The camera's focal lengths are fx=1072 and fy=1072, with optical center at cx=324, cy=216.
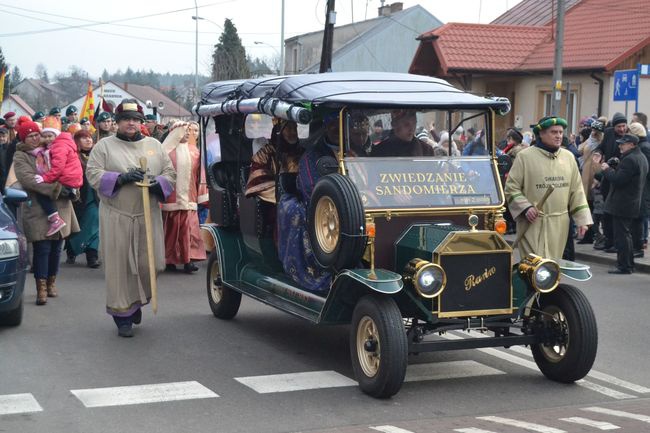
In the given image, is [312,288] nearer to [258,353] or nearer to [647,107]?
[258,353]

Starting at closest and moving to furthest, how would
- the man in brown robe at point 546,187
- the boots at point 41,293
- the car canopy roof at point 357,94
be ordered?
the car canopy roof at point 357,94
the man in brown robe at point 546,187
the boots at point 41,293

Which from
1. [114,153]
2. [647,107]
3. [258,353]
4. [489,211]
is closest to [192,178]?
[114,153]

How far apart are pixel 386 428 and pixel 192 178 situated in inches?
306

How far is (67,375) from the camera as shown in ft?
25.4

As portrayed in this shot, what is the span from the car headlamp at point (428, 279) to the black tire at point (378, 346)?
21 cm

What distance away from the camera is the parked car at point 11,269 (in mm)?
9078

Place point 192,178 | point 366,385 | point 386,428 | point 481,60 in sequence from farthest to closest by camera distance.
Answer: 1. point 481,60
2. point 192,178
3. point 366,385
4. point 386,428

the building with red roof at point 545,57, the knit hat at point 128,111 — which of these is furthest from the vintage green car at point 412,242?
the building with red roof at point 545,57

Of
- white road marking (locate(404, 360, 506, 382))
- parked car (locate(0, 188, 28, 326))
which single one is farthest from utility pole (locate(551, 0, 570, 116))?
parked car (locate(0, 188, 28, 326))

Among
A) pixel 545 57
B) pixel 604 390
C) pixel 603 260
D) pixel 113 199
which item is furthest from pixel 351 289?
pixel 545 57

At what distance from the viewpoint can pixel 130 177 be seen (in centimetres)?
901

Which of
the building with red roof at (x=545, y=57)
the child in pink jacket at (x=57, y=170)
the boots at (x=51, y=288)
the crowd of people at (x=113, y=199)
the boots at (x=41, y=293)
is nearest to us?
the crowd of people at (x=113, y=199)

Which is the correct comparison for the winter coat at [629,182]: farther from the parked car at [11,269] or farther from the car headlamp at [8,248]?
the car headlamp at [8,248]

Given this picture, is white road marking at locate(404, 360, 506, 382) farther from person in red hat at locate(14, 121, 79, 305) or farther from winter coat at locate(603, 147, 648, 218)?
winter coat at locate(603, 147, 648, 218)
